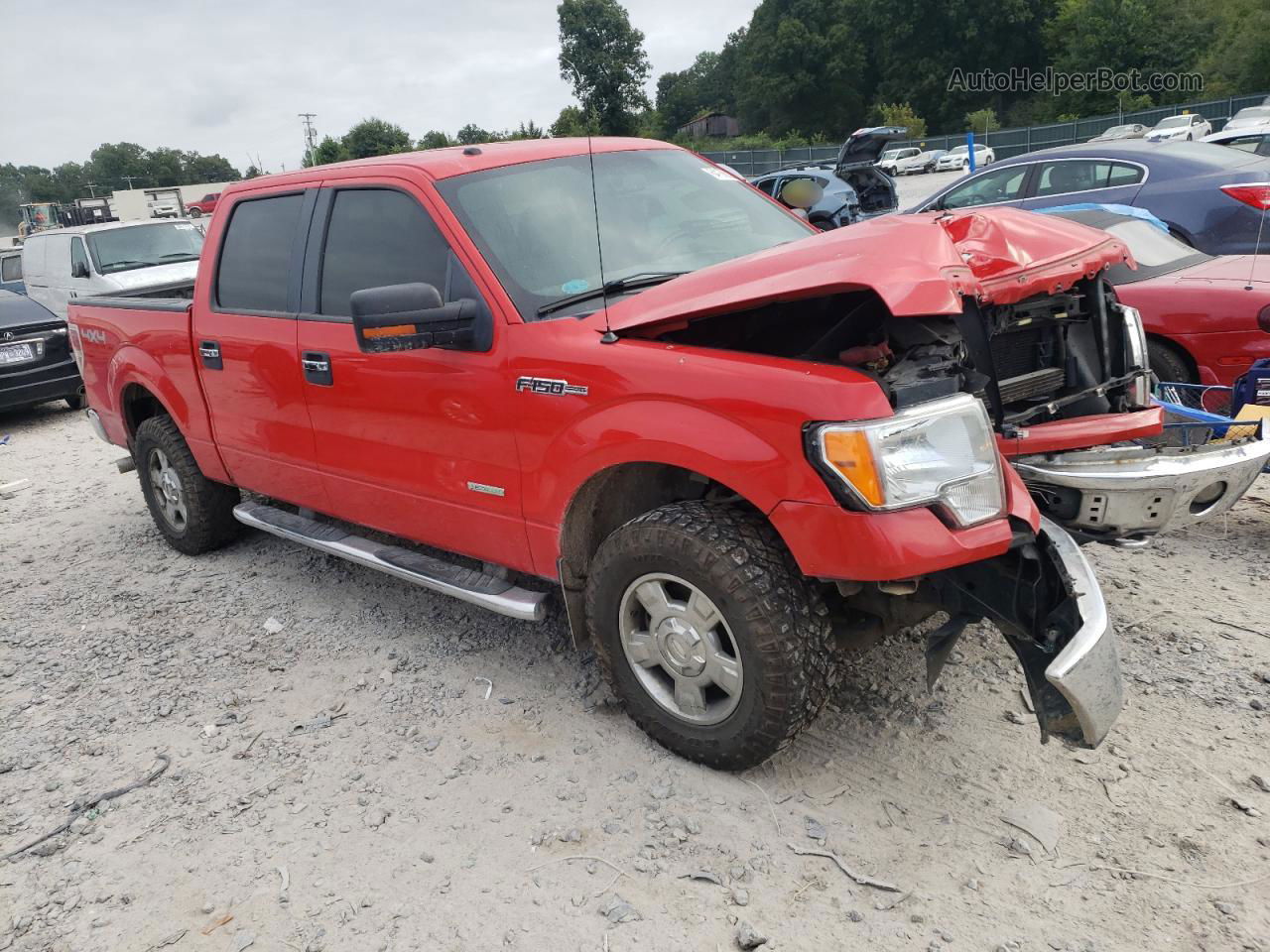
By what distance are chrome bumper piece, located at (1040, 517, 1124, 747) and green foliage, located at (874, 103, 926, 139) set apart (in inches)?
2506

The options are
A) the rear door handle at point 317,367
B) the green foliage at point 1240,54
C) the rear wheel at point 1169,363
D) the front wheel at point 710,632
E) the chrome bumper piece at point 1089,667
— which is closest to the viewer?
the chrome bumper piece at point 1089,667

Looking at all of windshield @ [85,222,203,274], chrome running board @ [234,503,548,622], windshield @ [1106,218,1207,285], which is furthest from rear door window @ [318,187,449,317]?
windshield @ [85,222,203,274]

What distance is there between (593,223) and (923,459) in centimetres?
168

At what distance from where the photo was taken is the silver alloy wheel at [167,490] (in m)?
5.46

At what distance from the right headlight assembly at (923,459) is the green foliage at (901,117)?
6355 centimetres

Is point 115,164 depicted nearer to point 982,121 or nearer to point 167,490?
point 982,121

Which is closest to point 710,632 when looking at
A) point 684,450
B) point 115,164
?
point 684,450

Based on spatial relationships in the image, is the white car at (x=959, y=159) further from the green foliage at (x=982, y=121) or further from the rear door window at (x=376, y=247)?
the rear door window at (x=376, y=247)

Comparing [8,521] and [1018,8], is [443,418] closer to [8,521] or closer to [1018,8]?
[8,521]

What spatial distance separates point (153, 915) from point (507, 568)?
1618mm

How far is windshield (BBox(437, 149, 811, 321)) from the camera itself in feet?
11.2

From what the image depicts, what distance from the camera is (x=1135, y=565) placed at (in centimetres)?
428

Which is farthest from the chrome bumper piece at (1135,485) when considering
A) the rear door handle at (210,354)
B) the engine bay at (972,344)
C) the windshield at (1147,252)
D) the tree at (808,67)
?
the tree at (808,67)

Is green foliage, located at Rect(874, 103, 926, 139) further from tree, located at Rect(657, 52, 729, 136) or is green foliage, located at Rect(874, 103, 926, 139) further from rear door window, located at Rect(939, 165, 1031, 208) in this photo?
rear door window, located at Rect(939, 165, 1031, 208)
